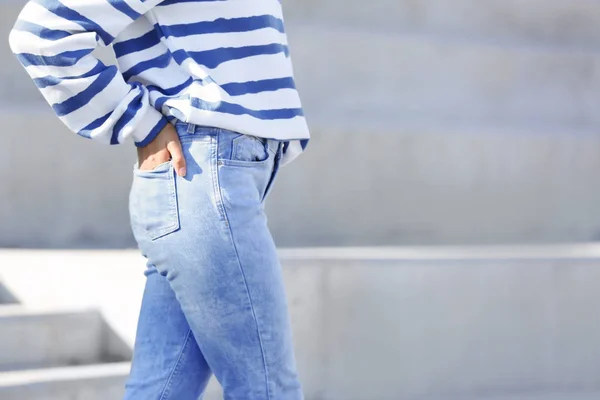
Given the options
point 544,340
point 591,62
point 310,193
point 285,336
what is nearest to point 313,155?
point 310,193

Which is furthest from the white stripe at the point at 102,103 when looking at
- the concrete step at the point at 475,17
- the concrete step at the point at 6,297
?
the concrete step at the point at 475,17

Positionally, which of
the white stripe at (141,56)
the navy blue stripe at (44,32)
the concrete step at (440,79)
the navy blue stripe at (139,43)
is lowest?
the concrete step at (440,79)

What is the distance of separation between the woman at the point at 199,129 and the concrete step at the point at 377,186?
2.20 metres

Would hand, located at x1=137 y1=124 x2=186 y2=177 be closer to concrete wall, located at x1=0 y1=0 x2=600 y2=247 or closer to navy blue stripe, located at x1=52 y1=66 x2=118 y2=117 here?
navy blue stripe, located at x1=52 y1=66 x2=118 y2=117

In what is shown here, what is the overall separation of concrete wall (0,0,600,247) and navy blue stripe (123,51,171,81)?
219 centimetres

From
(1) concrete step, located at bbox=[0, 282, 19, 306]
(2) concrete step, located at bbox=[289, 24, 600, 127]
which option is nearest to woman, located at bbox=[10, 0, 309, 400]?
(1) concrete step, located at bbox=[0, 282, 19, 306]

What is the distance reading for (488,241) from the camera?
4.27 m

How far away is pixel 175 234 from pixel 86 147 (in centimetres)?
235

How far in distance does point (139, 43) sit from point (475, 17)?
352cm

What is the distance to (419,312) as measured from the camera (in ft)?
10.7

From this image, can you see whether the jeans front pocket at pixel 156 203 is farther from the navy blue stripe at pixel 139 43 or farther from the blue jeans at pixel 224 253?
the navy blue stripe at pixel 139 43

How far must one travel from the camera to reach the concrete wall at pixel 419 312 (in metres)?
3.09

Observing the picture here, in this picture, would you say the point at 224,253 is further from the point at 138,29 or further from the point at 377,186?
the point at 377,186

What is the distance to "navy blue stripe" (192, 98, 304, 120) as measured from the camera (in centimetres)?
154
